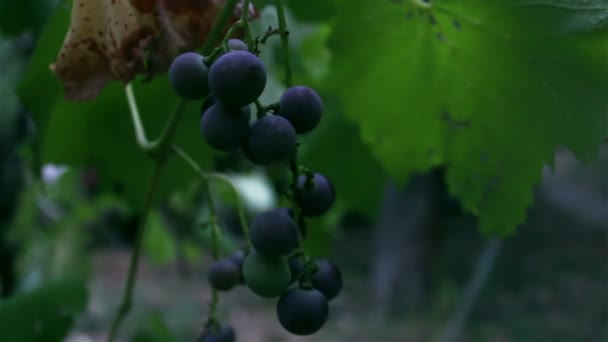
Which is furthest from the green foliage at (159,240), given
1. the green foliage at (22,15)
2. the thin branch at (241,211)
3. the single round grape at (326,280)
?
the single round grape at (326,280)

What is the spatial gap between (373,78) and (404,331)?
4.62 metres

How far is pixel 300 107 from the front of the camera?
1.65 feet

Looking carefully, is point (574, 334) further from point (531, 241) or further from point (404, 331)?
point (531, 241)

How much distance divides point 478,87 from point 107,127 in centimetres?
58

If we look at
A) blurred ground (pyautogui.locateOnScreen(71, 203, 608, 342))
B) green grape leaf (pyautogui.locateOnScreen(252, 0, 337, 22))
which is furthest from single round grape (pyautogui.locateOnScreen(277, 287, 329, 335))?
blurred ground (pyautogui.locateOnScreen(71, 203, 608, 342))

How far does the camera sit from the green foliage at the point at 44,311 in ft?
3.08

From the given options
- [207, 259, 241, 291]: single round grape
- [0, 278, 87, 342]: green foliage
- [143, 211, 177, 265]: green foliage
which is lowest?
[143, 211, 177, 265]: green foliage

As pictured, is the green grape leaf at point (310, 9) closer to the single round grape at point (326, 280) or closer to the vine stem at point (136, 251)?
the vine stem at point (136, 251)

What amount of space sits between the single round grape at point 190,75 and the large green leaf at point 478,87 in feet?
0.82

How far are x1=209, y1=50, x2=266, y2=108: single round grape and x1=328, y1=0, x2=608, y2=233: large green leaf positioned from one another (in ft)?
0.90

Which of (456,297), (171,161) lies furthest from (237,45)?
(456,297)

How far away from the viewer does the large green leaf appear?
63cm

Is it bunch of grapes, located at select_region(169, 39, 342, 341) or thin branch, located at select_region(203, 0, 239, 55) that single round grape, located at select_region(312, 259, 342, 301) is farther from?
thin branch, located at select_region(203, 0, 239, 55)

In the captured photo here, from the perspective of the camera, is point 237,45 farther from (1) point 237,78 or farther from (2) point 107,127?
(2) point 107,127
